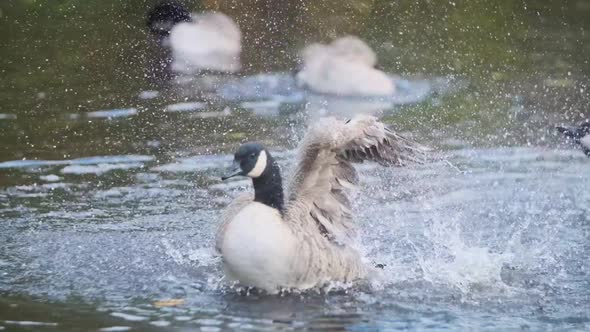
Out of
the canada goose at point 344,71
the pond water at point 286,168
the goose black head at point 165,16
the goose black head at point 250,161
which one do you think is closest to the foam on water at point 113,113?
the pond water at point 286,168

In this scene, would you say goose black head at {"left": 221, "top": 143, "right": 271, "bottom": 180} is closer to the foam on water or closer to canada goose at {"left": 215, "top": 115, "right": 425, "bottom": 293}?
canada goose at {"left": 215, "top": 115, "right": 425, "bottom": 293}

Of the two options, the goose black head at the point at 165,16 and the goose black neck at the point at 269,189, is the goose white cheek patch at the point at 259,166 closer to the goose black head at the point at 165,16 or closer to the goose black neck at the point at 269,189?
the goose black neck at the point at 269,189

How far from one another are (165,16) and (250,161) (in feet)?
31.4

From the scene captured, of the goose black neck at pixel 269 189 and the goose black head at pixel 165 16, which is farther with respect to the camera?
the goose black head at pixel 165 16

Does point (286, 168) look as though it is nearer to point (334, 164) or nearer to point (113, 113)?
point (334, 164)

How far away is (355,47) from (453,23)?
1764 mm

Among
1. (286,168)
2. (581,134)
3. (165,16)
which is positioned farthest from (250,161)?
(165,16)

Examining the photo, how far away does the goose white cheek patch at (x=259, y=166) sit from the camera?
253 inches

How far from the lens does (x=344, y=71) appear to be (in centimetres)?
1320

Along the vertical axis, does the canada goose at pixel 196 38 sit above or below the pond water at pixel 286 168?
above

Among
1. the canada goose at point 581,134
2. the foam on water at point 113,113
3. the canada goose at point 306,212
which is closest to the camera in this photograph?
the canada goose at point 306,212

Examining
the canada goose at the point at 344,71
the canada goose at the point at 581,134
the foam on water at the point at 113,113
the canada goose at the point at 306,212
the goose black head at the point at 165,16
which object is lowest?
the canada goose at the point at 306,212

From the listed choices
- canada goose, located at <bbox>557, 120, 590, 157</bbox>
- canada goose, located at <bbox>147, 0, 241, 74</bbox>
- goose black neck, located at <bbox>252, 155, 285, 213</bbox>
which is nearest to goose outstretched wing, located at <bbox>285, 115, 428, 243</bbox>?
goose black neck, located at <bbox>252, 155, 285, 213</bbox>

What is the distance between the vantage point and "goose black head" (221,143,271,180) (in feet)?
21.0
